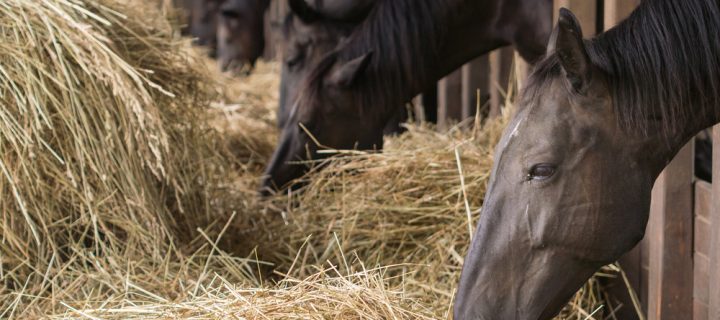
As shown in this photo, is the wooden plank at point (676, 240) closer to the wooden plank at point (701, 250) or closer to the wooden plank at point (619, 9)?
the wooden plank at point (701, 250)

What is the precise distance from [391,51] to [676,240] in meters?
1.44

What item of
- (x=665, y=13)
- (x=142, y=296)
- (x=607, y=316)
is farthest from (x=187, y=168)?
(x=665, y=13)

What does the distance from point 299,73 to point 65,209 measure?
2.01m

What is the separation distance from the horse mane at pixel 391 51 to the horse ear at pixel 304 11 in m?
0.62

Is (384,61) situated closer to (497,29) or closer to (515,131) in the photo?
(497,29)

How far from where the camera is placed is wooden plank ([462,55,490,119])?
484 centimetres

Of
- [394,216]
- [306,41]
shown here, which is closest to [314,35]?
[306,41]

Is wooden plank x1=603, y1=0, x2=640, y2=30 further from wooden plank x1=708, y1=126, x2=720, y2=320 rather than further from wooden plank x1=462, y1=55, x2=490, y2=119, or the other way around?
wooden plank x1=462, y1=55, x2=490, y2=119

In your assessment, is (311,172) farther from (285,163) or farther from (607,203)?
(607,203)

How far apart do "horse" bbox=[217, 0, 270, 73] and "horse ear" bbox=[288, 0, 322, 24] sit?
3.99 m

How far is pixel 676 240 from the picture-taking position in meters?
2.66

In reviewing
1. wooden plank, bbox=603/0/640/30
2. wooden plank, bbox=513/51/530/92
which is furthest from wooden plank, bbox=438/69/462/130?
wooden plank, bbox=603/0/640/30

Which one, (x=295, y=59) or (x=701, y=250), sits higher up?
(x=701, y=250)

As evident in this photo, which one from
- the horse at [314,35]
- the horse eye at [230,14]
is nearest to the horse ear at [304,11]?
the horse at [314,35]
